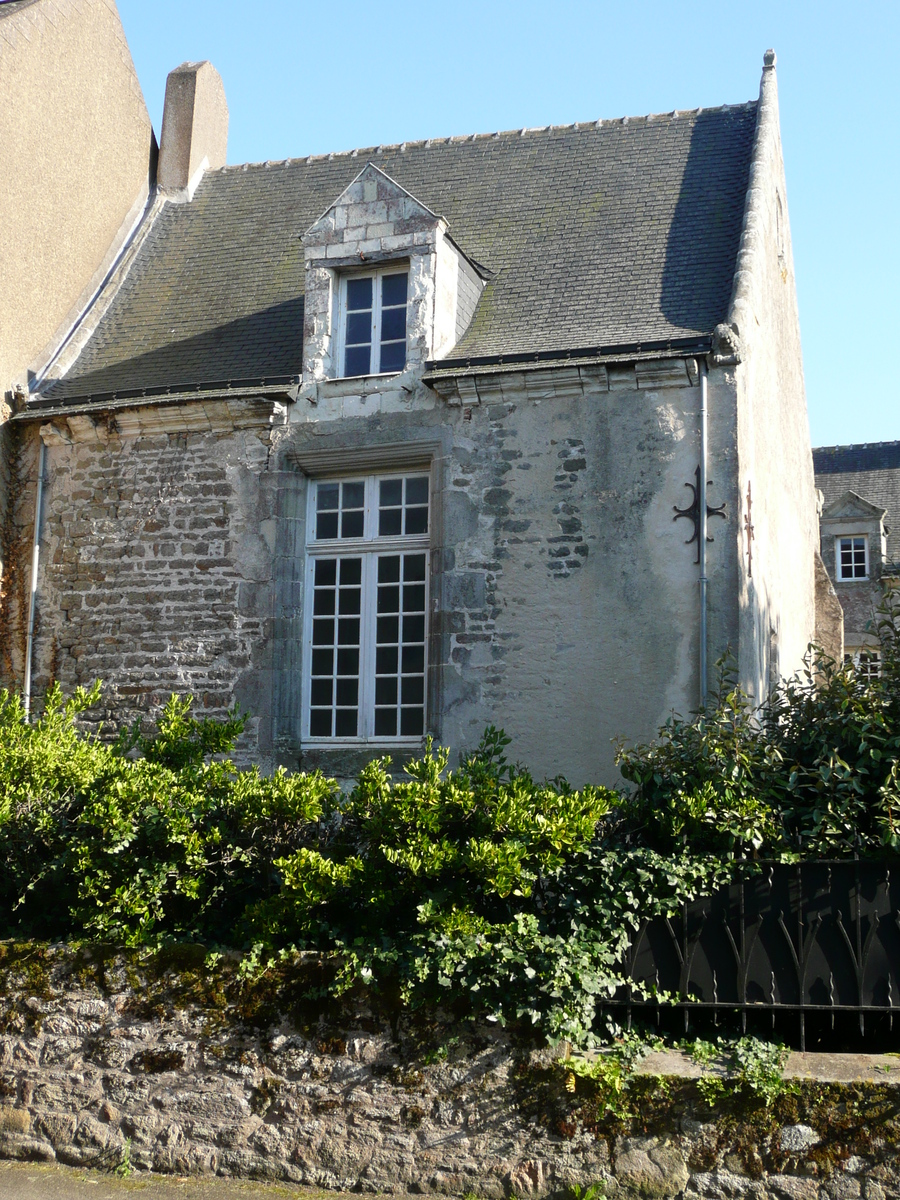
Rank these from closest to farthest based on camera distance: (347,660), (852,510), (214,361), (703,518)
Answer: (703,518) < (347,660) < (214,361) < (852,510)

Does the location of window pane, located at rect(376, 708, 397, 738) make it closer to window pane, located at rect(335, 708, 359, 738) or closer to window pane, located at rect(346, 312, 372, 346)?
window pane, located at rect(335, 708, 359, 738)

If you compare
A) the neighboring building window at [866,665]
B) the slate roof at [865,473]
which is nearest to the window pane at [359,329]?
the neighboring building window at [866,665]

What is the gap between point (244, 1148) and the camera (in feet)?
15.7

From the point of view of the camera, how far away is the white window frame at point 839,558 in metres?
25.2

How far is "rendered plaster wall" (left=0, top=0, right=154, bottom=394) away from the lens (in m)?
10.2

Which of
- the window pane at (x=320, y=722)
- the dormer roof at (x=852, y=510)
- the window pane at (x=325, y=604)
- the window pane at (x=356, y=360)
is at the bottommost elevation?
the window pane at (x=320, y=722)

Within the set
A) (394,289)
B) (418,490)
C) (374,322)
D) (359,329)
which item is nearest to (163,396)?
(359,329)

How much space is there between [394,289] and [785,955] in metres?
6.67

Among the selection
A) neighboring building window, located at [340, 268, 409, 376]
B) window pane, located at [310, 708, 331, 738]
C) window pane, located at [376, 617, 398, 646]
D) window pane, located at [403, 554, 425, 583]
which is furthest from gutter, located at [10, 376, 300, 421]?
window pane, located at [310, 708, 331, 738]

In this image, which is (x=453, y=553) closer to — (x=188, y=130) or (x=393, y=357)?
(x=393, y=357)

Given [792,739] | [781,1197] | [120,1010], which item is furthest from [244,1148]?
[792,739]

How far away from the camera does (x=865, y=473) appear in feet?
89.9

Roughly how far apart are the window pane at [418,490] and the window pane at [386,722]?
1.69m

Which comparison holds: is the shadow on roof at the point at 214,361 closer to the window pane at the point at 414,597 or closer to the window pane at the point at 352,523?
the window pane at the point at 352,523
